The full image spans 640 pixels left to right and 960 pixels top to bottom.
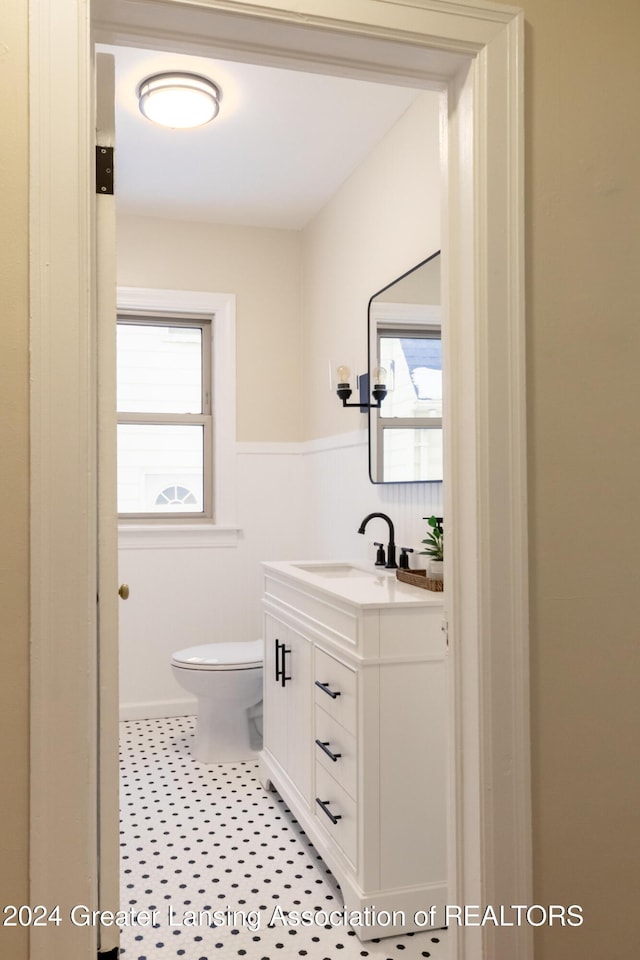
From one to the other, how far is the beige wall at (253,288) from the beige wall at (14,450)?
293 centimetres

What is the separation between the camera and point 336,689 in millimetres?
2385

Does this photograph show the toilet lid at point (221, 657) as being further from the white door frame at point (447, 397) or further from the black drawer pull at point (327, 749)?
the white door frame at point (447, 397)

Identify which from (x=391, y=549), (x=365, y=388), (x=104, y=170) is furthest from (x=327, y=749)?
(x=104, y=170)

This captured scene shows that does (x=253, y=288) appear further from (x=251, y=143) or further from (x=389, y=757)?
(x=389, y=757)

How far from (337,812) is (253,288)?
2794 millimetres

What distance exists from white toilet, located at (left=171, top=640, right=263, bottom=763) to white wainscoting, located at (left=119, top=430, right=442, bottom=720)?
0.56m

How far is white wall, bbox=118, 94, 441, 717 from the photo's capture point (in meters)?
3.74

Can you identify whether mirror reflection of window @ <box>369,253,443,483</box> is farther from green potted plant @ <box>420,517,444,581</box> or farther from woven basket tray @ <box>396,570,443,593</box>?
woven basket tray @ <box>396,570,443,593</box>

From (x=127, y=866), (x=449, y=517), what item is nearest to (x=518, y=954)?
(x=449, y=517)

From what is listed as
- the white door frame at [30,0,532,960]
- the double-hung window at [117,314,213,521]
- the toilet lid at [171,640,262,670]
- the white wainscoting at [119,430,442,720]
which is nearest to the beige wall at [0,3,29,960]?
the white door frame at [30,0,532,960]

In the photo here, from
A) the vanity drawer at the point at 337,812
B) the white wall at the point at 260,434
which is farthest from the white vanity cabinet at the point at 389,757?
the white wall at the point at 260,434

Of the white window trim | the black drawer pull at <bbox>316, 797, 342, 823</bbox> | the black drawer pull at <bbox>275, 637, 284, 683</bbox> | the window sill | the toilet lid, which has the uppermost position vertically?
the white window trim

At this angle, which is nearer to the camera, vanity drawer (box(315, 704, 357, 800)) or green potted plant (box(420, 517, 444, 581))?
vanity drawer (box(315, 704, 357, 800))

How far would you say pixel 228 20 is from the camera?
134cm
